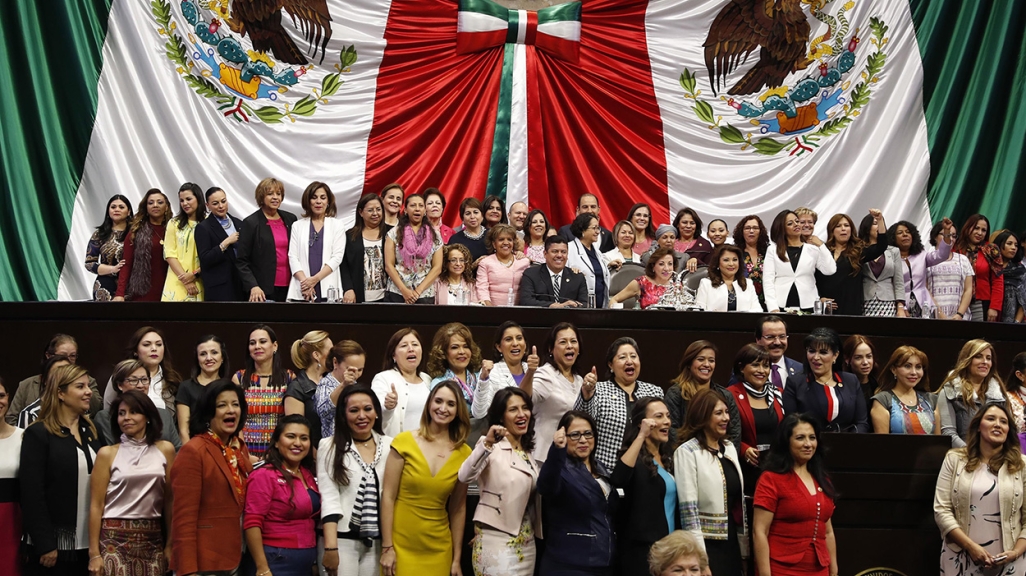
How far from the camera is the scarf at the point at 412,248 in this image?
7180 millimetres

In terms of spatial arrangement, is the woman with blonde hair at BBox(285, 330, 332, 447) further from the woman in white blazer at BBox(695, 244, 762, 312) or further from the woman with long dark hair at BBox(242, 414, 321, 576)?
the woman in white blazer at BBox(695, 244, 762, 312)

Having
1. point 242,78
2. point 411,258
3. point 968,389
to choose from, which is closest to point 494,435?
point 411,258

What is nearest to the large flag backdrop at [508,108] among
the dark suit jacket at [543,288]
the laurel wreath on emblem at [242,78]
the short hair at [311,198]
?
the laurel wreath on emblem at [242,78]

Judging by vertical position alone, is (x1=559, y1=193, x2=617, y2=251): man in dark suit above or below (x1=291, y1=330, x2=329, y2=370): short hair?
above

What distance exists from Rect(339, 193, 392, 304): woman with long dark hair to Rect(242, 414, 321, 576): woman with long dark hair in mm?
2322

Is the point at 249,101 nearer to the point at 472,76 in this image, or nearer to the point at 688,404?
the point at 472,76

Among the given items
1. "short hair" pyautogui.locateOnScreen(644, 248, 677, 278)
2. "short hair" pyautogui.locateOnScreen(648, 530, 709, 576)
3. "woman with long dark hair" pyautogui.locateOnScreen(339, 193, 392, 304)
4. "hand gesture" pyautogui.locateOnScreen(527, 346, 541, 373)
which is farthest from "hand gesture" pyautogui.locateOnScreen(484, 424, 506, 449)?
"woman with long dark hair" pyautogui.locateOnScreen(339, 193, 392, 304)

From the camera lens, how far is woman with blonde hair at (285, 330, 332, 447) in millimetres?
5578

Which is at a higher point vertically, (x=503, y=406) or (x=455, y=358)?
(x=455, y=358)

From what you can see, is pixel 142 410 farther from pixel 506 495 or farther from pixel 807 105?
pixel 807 105

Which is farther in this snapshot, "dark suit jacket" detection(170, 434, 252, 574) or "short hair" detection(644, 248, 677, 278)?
"short hair" detection(644, 248, 677, 278)

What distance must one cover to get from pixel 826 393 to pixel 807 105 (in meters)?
5.12

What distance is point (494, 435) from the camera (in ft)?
15.7

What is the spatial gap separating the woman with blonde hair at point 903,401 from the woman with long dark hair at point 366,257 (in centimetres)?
302
